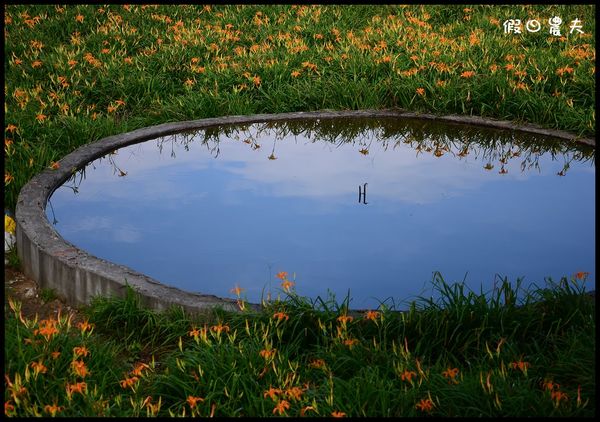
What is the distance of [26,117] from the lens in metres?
7.21

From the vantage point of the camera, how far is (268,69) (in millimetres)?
8688

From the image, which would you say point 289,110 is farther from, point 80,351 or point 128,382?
point 128,382

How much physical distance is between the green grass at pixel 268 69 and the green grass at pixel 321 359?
238 cm

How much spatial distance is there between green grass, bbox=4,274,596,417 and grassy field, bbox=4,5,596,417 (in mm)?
12

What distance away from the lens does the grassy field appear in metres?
3.36

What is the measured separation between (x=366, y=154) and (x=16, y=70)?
174 inches

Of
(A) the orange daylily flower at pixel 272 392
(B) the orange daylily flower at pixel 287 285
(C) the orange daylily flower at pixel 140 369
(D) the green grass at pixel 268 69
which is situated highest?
(D) the green grass at pixel 268 69

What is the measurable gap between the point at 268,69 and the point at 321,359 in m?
5.49

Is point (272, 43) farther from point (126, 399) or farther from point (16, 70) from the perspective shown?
point (126, 399)

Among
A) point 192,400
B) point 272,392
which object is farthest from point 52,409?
point 272,392

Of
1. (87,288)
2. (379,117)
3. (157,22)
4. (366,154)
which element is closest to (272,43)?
(157,22)

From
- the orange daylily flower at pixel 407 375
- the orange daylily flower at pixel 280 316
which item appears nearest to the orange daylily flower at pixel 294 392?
the orange daylily flower at pixel 407 375

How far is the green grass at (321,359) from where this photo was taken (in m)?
3.27

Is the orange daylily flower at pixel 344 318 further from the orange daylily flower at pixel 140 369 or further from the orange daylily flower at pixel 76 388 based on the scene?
the orange daylily flower at pixel 76 388
